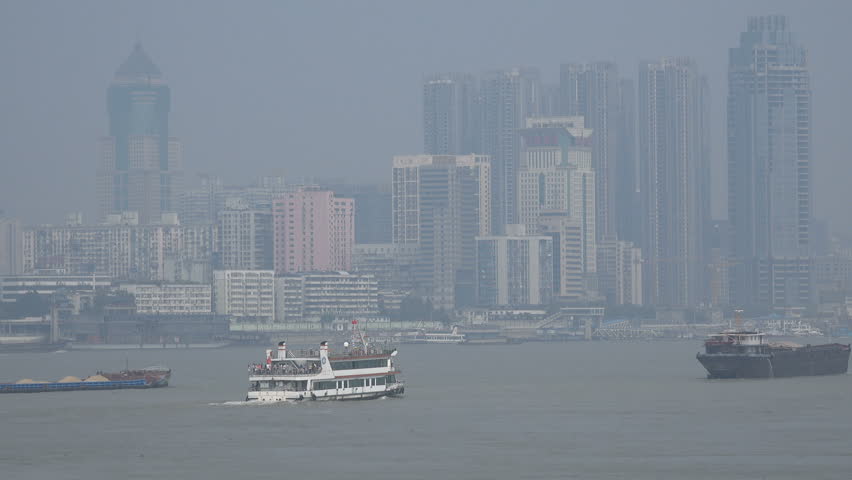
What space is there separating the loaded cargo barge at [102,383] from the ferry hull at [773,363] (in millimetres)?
40377

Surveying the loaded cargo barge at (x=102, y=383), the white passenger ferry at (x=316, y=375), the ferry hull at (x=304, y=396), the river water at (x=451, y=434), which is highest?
the white passenger ferry at (x=316, y=375)

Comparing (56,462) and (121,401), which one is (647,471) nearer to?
(56,462)

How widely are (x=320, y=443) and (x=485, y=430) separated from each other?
10388mm

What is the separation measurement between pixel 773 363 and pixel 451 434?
5005cm

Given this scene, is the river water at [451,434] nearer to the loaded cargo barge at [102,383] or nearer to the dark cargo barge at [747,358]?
the dark cargo barge at [747,358]

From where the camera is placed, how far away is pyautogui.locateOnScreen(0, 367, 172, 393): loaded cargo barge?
131 m

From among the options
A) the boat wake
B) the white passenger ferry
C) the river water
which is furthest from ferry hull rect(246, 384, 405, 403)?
the river water

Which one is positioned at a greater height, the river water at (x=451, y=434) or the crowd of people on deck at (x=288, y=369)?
the crowd of people on deck at (x=288, y=369)

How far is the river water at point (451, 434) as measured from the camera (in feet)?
254

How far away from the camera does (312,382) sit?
10562 centimetres

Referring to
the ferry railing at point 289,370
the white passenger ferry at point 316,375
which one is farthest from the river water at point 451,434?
the ferry railing at point 289,370

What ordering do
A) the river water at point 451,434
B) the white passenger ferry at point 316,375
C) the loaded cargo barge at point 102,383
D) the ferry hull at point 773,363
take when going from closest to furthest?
the river water at point 451,434 → the white passenger ferry at point 316,375 → the loaded cargo barge at point 102,383 → the ferry hull at point 773,363

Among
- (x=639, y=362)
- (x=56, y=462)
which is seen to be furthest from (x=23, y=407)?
(x=639, y=362)

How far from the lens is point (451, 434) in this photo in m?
91.0
